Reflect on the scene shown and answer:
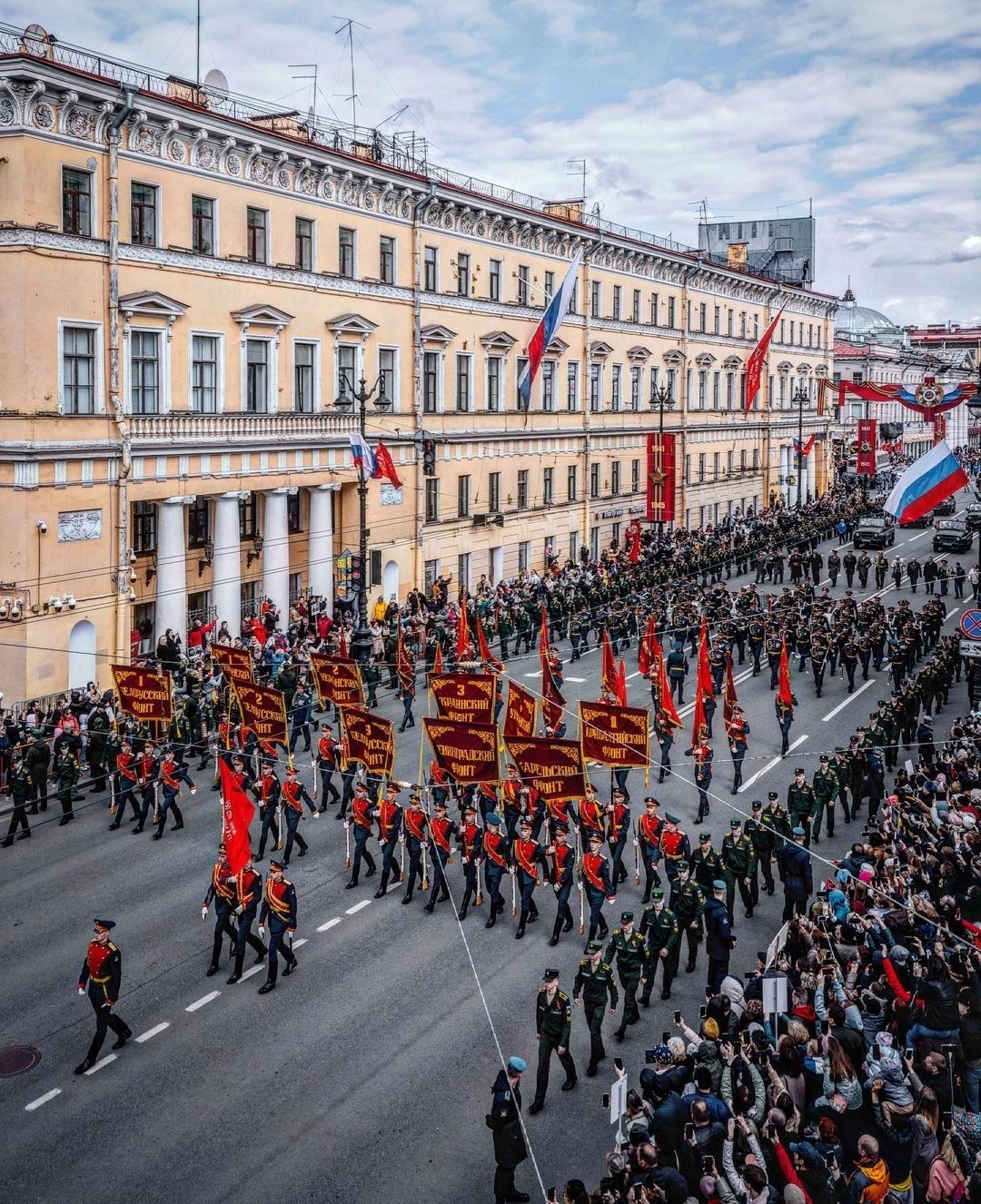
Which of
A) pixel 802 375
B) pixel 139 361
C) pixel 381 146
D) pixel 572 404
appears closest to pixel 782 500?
pixel 802 375

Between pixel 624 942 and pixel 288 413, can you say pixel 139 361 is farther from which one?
pixel 624 942

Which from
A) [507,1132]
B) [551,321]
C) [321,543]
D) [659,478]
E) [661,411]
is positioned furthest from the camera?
[659,478]

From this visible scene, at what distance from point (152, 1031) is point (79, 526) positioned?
16459 mm

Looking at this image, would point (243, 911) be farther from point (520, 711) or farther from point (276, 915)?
point (520, 711)

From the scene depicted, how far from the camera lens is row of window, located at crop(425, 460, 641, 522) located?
4134 cm

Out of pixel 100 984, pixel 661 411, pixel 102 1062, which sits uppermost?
pixel 661 411

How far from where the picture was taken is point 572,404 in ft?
164

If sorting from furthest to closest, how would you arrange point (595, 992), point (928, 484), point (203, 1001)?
point (928, 484)
point (203, 1001)
point (595, 992)

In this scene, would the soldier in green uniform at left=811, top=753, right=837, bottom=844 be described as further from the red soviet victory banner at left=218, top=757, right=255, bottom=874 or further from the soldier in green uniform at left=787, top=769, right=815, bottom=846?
the red soviet victory banner at left=218, top=757, right=255, bottom=874

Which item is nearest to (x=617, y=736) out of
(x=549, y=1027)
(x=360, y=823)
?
(x=360, y=823)

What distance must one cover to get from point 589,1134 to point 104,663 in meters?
19.9

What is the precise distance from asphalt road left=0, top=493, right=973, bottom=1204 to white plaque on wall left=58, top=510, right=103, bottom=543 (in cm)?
953

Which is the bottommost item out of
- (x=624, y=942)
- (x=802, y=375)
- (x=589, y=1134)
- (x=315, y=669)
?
(x=589, y=1134)

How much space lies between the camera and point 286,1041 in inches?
516
